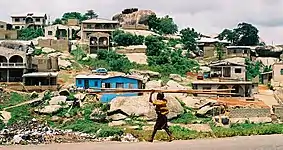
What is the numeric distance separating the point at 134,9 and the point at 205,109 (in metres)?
46.5

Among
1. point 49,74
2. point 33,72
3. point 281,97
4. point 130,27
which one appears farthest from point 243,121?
point 130,27

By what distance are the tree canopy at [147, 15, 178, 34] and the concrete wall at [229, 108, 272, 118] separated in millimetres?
38106

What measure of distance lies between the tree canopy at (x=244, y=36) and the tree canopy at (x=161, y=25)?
321 inches

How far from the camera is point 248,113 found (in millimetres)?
39219

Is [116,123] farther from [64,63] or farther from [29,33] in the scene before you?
[29,33]

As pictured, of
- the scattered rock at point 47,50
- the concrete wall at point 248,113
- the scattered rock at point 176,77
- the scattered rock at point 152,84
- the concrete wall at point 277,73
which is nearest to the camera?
the concrete wall at point 248,113

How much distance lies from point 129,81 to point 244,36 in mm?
36572

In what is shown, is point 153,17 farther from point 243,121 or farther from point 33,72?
point 243,121

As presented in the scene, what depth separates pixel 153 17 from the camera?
79.8 metres

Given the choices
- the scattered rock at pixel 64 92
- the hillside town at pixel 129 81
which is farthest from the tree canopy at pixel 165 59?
the scattered rock at pixel 64 92

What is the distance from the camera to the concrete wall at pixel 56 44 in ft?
203

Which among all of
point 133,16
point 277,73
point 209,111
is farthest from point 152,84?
point 133,16

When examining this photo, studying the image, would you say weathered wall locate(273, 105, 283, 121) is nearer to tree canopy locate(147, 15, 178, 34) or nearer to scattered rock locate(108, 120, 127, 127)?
scattered rock locate(108, 120, 127, 127)

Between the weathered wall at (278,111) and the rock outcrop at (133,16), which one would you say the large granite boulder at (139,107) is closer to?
the weathered wall at (278,111)
